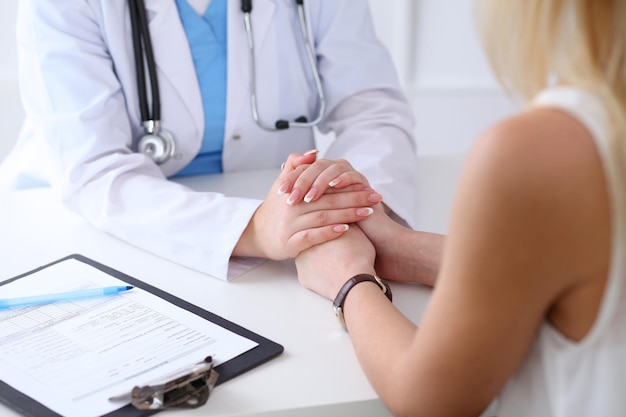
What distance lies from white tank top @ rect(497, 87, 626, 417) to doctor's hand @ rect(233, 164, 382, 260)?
1.32 feet

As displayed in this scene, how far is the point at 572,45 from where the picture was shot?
66cm

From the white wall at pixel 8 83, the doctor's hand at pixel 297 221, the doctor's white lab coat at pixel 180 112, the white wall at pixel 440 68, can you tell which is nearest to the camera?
the doctor's hand at pixel 297 221

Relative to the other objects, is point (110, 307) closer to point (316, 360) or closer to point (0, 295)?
point (0, 295)

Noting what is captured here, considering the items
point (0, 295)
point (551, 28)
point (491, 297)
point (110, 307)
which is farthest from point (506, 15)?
point (0, 295)

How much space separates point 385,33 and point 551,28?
85.2 inches

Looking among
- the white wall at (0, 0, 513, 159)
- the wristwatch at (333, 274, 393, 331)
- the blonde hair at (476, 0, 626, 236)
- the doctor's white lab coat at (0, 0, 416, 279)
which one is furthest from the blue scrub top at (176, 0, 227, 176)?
the white wall at (0, 0, 513, 159)

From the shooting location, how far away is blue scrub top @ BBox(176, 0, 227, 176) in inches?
57.6

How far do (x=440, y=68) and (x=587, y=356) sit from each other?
2260 mm

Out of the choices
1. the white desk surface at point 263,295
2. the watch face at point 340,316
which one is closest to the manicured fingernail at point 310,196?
the white desk surface at point 263,295

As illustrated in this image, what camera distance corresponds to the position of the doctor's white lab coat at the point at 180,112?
4.03 ft

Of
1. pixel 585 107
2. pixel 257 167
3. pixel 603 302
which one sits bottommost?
pixel 257 167

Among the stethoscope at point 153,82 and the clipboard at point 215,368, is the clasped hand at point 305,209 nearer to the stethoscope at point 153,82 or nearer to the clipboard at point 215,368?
the clipboard at point 215,368

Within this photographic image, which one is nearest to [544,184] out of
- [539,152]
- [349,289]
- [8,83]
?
[539,152]

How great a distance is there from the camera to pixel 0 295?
1.03 meters
